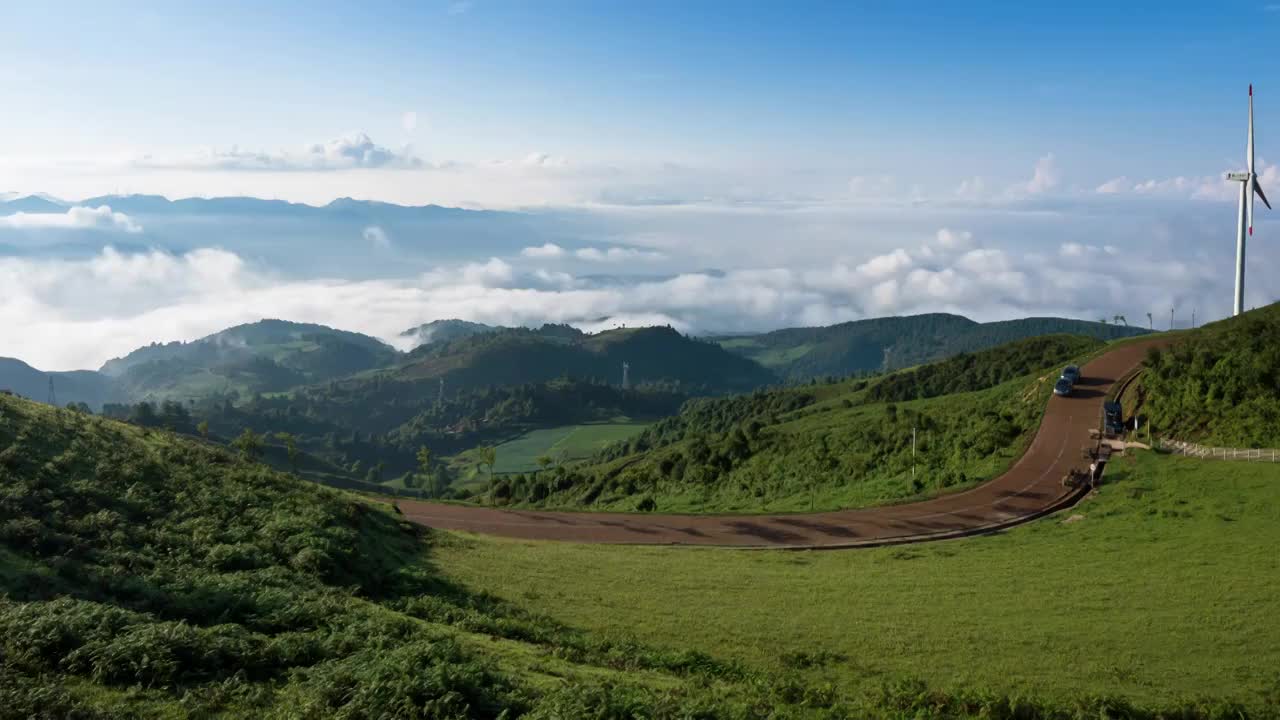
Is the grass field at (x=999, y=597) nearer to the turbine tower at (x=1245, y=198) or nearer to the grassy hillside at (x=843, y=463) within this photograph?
the grassy hillside at (x=843, y=463)

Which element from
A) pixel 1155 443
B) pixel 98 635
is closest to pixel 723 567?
pixel 98 635

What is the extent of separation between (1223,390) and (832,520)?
22.7 m

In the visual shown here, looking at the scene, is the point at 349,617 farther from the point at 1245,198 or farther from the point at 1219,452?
the point at 1245,198

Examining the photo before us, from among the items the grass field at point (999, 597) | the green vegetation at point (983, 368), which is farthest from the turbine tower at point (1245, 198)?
the grass field at point (999, 597)

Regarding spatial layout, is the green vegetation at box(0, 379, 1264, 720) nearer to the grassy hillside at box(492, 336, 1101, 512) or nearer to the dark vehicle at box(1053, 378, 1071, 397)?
the grassy hillside at box(492, 336, 1101, 512)

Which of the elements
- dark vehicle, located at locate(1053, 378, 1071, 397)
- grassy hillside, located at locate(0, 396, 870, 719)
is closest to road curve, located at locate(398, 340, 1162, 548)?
dark vehicle, located at locate(1053, 378, 1071, 397)

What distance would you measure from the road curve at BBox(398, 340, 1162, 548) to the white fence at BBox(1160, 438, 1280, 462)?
13.4 ft

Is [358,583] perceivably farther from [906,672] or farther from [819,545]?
[819,545]

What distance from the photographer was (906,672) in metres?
16.7

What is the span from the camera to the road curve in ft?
107

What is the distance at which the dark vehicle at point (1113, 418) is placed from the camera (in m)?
43.0

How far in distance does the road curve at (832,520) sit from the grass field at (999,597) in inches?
84.8

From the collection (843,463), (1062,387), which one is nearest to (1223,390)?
(1062,387)

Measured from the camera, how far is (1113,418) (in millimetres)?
43906
